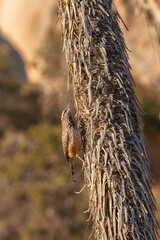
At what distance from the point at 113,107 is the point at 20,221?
18.5 meters

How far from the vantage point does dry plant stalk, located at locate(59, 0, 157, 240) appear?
5.33 m

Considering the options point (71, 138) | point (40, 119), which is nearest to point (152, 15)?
point (71, 138)

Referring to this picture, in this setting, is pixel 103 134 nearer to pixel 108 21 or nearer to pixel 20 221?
pixel 108 21

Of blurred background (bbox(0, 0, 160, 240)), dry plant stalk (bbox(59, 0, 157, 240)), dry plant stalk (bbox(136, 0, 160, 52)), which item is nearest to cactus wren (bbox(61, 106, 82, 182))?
dry plant stalk (bbox(59, 0, 157, 240))

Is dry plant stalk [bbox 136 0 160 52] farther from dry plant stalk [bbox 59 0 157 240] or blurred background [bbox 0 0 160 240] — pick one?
dry plant stalk [bbox 59 0 157 240]

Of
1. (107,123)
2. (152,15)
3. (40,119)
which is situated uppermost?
(40,119)

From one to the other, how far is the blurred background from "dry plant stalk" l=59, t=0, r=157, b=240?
12015mm

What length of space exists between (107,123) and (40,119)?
2493 cm

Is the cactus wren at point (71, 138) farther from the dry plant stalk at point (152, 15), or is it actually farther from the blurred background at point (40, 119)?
the blurred background at point (40, 119)

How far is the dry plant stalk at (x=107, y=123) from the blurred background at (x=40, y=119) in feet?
39.4

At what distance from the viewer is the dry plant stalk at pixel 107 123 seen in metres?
5.33

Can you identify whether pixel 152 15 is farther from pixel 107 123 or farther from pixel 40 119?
pixel 40 119

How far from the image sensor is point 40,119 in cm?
3031

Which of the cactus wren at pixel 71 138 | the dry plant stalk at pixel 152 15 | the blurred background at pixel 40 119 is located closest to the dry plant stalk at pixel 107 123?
the cactus wren at pixel 71 138
